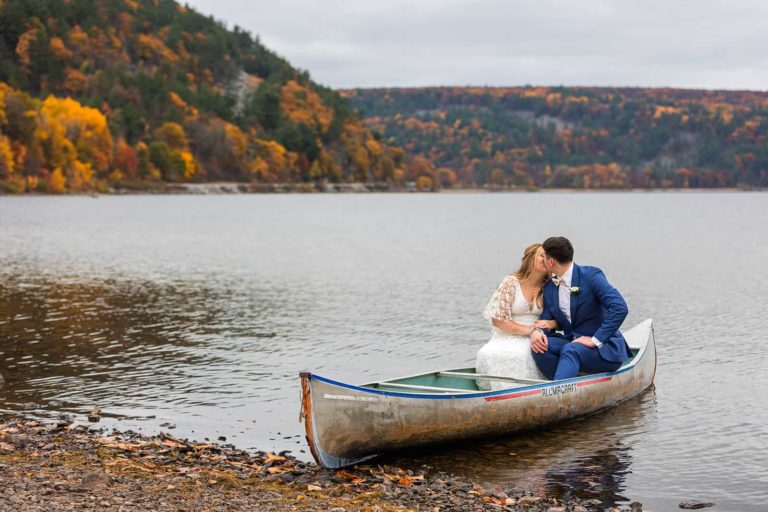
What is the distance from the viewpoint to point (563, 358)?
14805 mm

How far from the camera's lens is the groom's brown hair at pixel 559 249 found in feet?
45.8

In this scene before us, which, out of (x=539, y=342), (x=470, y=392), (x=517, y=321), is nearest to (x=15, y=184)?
(x=517, y=321)

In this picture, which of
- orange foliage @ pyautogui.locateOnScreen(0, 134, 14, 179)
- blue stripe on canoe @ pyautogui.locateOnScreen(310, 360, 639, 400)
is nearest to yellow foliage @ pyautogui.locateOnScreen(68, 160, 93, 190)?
orange foliage @ pyautogui.locateOnScreen(0, 134, 14, 179)

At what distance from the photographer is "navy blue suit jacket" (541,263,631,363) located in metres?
14.5

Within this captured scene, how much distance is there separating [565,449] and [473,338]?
10920 mm

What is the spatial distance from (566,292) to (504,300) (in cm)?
93

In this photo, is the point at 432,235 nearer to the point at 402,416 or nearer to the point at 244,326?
the point at 244,326

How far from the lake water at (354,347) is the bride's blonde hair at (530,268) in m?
2.17

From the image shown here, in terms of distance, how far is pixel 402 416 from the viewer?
12.8 metres

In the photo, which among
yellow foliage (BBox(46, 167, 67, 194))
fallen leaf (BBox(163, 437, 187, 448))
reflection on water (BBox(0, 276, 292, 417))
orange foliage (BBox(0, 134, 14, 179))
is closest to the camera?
fallen leaf (BBox(163, 437, 187, 448))

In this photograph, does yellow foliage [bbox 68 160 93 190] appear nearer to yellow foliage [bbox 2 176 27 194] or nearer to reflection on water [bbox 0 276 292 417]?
yellow foliage [bbox 2 176 27 194]

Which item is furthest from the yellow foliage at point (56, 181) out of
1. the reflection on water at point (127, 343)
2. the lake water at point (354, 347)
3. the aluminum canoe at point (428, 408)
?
the aluminum canoe at point (428, 408)

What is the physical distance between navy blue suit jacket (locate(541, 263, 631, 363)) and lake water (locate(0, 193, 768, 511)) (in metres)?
1.59

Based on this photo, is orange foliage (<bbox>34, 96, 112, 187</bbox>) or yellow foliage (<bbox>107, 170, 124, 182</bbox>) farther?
yellow foliage (<bbox>107, 170, 124, 182</bbox>)
